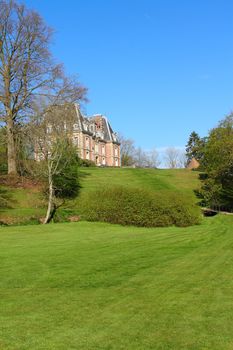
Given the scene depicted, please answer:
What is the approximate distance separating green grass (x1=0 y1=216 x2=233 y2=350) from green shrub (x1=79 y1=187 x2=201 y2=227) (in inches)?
324

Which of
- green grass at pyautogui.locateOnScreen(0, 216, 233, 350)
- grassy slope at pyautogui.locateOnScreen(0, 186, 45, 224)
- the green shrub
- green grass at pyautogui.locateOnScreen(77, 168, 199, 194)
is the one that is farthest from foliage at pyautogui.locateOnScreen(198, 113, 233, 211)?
green grass at pyautogui.locateOnScreen(0, 216, 233, 350)

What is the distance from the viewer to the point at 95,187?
31.5 metres

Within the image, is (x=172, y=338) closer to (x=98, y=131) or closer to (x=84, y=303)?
(x=84, y=303)

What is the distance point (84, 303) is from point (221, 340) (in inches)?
90.2

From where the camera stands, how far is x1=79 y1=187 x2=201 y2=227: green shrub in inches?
792

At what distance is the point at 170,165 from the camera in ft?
318

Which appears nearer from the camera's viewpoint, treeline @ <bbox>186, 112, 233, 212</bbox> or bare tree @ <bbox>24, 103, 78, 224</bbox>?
bare tree @ <bbox>24, 103, 78, 224</bbox>

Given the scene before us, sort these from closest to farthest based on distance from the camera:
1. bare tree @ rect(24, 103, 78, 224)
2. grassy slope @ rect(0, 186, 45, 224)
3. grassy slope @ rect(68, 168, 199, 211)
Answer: grassy slope @ rect(0, 186, 45, 224) → bare tree @ rect(24, 103, 78, 224) → grassy slope @ rect(68, 168, 199, 211)

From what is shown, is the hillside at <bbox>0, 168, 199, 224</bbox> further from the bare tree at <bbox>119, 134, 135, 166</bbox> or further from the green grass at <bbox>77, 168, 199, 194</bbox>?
the bare tree at <bbox>119, 134, 135, 166</bbox>

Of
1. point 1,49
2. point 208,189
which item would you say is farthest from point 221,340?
point 1,49

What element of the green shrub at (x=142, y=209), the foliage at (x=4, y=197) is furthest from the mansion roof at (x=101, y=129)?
the green shrub at (x=142, y=209)

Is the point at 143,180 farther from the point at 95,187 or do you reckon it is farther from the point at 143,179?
the point at 95,187

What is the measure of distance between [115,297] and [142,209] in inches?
555

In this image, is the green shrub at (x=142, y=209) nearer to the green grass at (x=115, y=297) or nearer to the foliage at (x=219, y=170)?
the foliage at (x=219, y=170)
